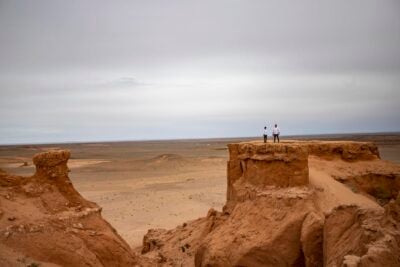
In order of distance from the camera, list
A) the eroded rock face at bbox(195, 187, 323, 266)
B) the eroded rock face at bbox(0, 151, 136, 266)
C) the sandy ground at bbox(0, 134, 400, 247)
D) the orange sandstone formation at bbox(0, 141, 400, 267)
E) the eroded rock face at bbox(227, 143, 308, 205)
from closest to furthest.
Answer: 1. the orange sandstone formation at bbox(0, 141, 400, 267)
2. the eroded rock face at bbox(0, 151, 136, 266)
3. the eroded rock face at bbox(195, 187, 323, 266)
4. the eroded rock face at bbox(227, 143, 308, 205)
5. the sandy ground at bbox(0, 134, 400, 247)

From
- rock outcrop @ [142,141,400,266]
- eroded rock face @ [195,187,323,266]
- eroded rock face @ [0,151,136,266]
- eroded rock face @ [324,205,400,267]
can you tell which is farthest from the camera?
eroded rock face @ [195,187,323,266]

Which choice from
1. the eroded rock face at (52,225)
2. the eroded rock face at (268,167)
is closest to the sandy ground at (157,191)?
the eroded rock face at (268,167)

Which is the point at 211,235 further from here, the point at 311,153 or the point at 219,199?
the point at 219,199

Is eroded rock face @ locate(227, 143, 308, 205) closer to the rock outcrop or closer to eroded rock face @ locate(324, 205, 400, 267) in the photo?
the rock outcrop

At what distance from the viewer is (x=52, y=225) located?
10719mm

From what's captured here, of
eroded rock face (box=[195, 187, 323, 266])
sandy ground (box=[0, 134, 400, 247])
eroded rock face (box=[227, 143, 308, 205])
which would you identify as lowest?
sandy ground (box=[0, 134, 400, 247])

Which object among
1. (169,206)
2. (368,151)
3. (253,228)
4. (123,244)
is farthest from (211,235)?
(169,206)

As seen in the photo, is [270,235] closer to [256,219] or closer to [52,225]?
[256,219]

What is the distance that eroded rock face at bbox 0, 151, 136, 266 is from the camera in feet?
32.7

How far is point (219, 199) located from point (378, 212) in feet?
69.3

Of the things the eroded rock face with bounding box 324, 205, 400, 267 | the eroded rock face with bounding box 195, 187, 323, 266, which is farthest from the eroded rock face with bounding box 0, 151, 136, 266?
the eroded rock face with bounding box 324, 205, 400, 267

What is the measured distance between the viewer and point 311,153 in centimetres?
1631

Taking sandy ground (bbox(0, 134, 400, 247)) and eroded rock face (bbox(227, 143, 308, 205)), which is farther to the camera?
sandy ground (bbox(0, 134, 400, 247))

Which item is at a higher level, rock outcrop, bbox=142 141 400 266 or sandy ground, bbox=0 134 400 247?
rock outcrop, bbox=142 141 400 266
